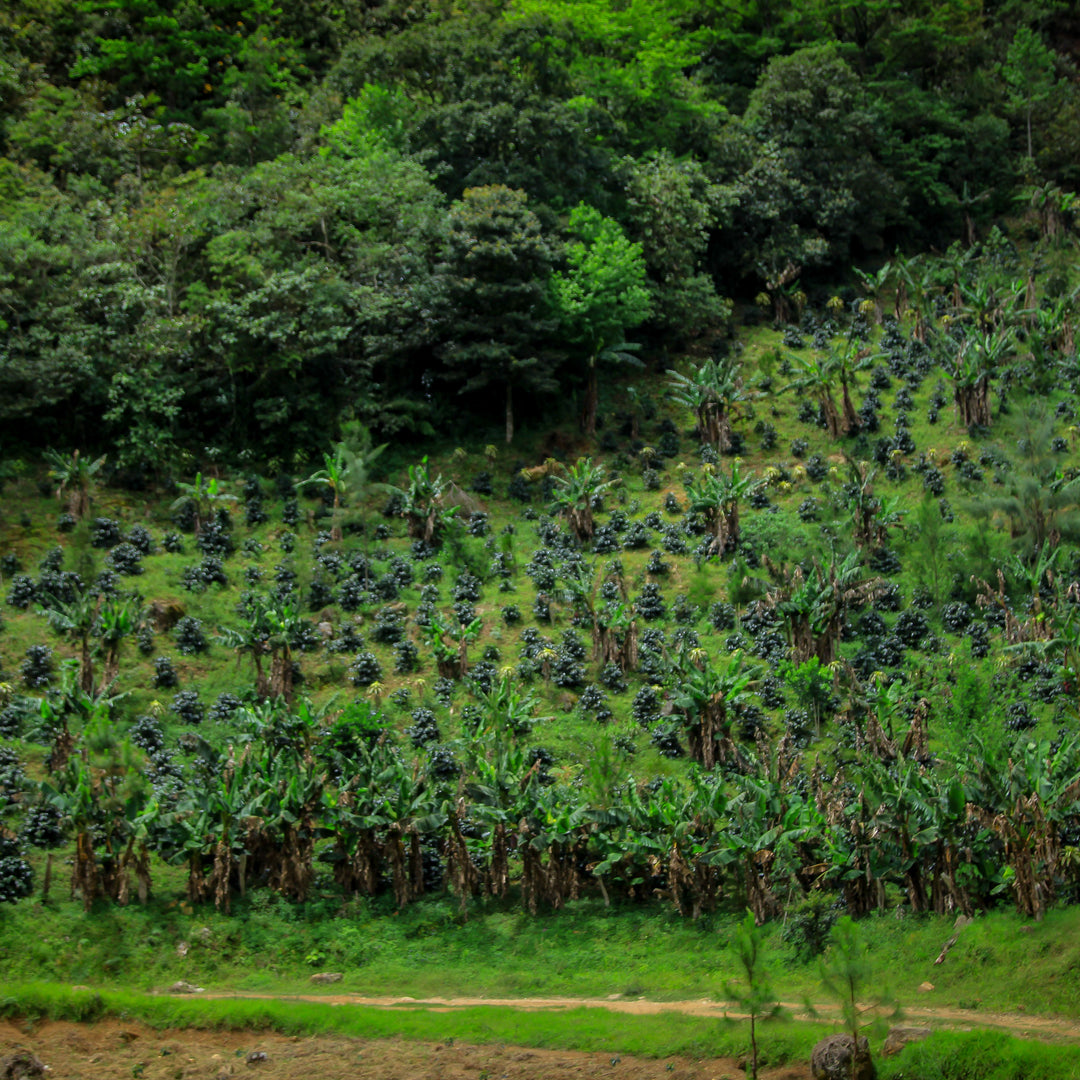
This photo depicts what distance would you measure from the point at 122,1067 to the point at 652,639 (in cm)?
1480

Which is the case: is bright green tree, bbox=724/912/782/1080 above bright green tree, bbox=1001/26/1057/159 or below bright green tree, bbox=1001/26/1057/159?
below

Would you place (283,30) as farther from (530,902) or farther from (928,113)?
(530,902)

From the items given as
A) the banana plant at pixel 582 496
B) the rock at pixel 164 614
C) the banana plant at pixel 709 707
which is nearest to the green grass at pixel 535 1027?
the banana plant at pixel 709 707

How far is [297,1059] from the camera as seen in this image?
59.3 feet

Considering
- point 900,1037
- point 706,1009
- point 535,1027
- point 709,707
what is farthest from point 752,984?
point 709,707

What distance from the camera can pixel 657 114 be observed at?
45.3m

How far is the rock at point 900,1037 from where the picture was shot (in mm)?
16984

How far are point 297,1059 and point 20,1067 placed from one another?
3.76m

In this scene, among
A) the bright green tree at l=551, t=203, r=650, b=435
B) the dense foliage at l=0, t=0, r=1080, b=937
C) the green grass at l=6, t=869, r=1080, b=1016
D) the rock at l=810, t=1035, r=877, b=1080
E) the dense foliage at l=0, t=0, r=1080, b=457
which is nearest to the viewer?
the rock at l=810, t=1035, r=877, b=1080

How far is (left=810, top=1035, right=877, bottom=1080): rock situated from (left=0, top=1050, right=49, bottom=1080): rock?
10635 millimetres

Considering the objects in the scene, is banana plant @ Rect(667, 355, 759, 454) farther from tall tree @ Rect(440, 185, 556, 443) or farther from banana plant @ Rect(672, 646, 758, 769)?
banana plant @ Rect(672, 646, 758, 769)

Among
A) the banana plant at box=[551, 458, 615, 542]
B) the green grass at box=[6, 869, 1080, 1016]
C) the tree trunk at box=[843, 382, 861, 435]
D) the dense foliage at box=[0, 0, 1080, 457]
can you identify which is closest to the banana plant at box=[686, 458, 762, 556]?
the banana plant at box=[551, 458, 615, 542]

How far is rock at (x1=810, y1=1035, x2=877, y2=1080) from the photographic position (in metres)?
16.4

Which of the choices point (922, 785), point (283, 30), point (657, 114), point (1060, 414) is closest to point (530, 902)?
point (922, 785)
